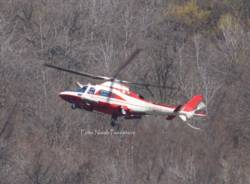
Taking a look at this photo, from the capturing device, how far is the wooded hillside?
152 ft

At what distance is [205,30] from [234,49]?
13208mm

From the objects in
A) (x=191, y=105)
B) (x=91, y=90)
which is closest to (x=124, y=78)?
(x=91, y=90)

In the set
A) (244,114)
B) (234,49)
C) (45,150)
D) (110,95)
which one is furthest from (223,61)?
(110,95)

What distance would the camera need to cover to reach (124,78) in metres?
51.7

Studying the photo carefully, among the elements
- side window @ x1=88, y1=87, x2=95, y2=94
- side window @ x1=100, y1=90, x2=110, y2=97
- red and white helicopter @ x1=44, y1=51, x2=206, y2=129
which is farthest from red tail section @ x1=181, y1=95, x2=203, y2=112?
side window @ x1=88, y1=87, x2=95, y2=94

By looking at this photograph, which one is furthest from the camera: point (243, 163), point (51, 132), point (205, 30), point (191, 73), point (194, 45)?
point (205, 30)

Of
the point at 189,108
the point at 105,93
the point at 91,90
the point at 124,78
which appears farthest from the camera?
the point at 124,78

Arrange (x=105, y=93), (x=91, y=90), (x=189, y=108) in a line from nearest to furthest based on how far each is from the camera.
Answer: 1. (x=189, y=108)
2. (x=105, y=93)
3. (x=91, y=90)

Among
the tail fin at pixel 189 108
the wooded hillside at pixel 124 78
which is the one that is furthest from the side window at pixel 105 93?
the wooded hillside at pixel 124 78

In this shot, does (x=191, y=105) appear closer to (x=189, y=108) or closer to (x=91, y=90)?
(x=189, y=108)

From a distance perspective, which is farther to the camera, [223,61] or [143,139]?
[223,61]

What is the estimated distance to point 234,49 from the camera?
5544 cm

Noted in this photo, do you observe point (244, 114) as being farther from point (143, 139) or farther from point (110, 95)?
point (110, 95)

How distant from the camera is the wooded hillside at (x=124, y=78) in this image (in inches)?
1820
